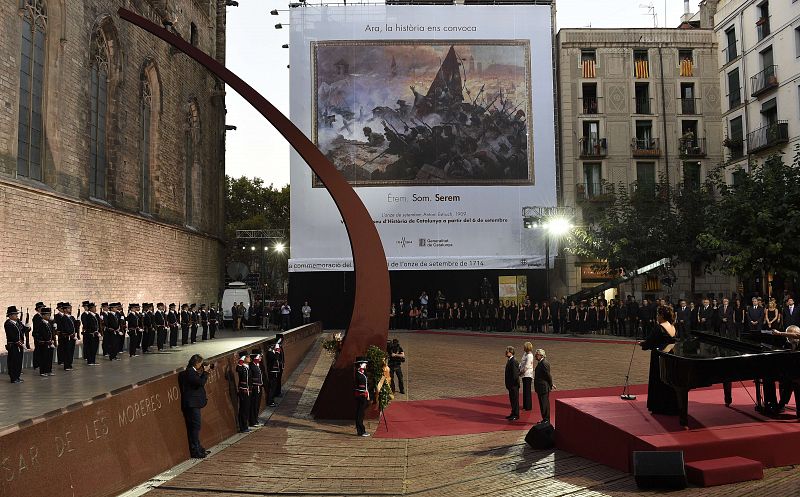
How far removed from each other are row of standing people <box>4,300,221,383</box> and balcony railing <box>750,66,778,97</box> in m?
29.4

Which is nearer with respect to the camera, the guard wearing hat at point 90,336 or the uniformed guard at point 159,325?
the guard wearing hat at point 90,336

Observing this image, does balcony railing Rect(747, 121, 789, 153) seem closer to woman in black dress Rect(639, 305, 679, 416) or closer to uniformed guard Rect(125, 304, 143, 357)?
woman in black dress Rect(639, 305, 679, 416)

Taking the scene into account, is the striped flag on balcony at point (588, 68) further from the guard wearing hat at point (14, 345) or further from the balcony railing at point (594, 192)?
the guard wearing hat at point (14, 345)

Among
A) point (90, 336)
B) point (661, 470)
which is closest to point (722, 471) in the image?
point (661, 470)

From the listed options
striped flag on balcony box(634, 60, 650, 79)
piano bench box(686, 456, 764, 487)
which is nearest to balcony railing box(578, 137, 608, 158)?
striped flag on balcony box(634, 60, 650, 79)

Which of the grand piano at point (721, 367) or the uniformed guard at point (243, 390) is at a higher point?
the grand piano at point (721, 367)

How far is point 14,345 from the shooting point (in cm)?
Answer: 1564

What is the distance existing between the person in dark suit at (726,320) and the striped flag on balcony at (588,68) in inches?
837

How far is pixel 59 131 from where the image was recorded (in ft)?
77.2

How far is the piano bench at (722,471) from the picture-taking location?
738cm

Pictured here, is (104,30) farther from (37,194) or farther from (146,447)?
(146,447)

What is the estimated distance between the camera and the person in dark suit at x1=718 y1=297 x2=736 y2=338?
72.6 ft

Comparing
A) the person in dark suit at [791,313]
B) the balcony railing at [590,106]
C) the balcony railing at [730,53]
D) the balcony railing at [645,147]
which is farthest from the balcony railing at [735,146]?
the person in dark suit at [791,313]

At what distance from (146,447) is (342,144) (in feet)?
96.7
